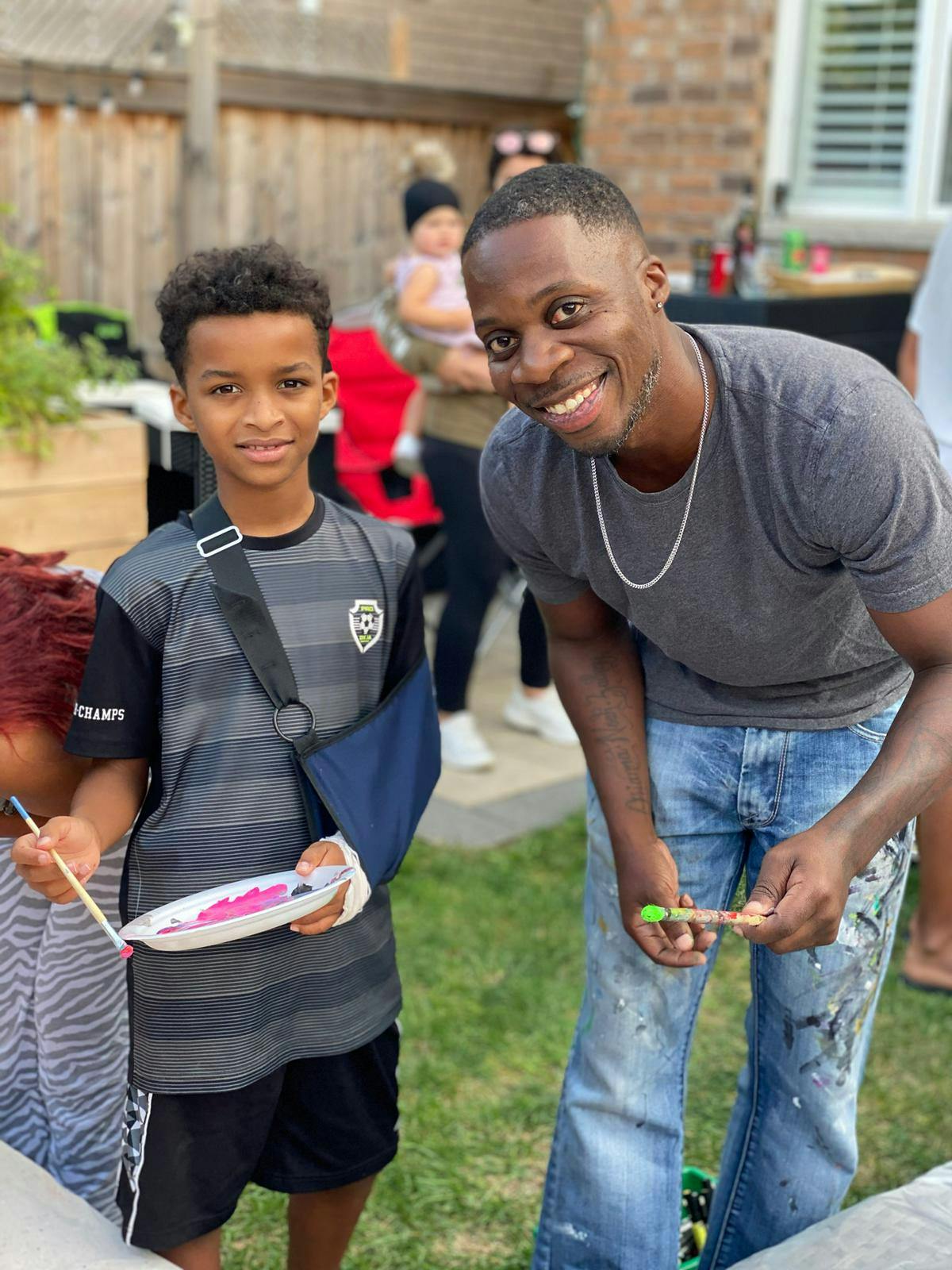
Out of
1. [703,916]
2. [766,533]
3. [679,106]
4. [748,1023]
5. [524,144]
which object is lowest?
[748,1023]

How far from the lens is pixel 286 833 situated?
1914 millimetres

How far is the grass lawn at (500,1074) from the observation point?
2641mm

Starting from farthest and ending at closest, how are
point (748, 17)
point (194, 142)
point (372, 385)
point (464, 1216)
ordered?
1. point (194, 142)
2. point (748, 17)
3. point (372, 385)
4. point (464, 1216)

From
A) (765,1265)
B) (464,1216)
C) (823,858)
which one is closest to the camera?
(823,858)

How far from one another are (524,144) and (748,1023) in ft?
11.5

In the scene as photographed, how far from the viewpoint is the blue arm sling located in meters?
1.87

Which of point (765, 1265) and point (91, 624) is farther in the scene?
point (91, 624)

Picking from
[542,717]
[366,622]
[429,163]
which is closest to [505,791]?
[542,717]

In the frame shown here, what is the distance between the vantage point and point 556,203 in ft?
5.60

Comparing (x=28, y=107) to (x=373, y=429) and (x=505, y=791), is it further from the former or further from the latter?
(x=505, y=791)

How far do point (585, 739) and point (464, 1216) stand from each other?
1.13m

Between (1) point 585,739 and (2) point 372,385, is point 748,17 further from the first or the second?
(1) point 585,739

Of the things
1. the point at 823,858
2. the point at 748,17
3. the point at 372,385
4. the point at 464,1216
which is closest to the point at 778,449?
the point at 823,858

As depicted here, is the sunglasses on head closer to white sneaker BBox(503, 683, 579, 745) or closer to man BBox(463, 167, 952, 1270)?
white sneaker BBox(503, 683, 579, 745)
